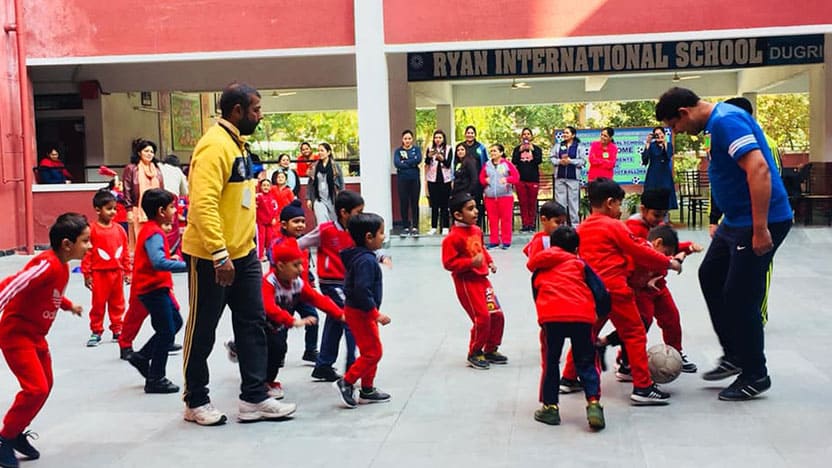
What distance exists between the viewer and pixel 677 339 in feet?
22.3

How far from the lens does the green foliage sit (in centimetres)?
4041

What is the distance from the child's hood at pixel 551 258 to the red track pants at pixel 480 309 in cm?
147

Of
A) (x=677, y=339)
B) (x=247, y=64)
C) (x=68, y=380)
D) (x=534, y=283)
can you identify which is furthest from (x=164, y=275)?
(x=247, y=64)

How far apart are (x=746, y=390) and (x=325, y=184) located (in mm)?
9938

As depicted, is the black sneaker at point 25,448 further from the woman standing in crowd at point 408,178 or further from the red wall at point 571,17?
the red wall at point 571,17

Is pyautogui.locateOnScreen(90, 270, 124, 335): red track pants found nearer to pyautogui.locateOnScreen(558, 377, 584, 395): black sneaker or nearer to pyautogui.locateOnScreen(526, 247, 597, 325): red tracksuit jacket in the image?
pyautogui.locateOnScreen(558, 377, 584, 395): black sneaker

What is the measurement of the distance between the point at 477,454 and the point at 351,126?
4022cm

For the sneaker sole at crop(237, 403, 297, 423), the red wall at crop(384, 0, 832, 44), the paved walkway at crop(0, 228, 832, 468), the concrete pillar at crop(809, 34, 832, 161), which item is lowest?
the paved walkway at crop(0, 228, 832, 468)

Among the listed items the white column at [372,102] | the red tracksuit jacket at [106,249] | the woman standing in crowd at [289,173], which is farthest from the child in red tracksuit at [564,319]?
the white column at [372,102]

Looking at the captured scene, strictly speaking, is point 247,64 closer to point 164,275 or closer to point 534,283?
point 164,275

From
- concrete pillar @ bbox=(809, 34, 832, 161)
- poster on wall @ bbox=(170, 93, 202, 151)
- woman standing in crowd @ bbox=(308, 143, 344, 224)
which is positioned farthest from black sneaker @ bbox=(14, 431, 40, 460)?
poster on wall @ bbox=(170, 93, 202, 151)

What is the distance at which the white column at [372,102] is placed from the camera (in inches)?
642

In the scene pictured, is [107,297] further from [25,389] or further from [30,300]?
[25,389]

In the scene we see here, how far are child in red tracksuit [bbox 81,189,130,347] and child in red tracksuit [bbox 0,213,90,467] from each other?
296 cm
